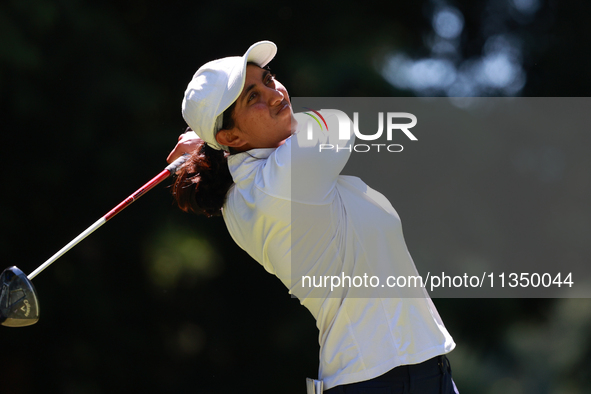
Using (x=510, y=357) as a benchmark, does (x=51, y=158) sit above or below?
above

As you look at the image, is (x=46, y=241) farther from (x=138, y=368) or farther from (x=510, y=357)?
(x=510, y=357)

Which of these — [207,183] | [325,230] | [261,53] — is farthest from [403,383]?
[261,53]

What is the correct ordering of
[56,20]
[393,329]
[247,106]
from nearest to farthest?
1. [393,329]
2. [247,106]
3. [56,20]

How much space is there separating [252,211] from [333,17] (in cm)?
177

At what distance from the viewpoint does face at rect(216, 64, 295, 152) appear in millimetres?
1285

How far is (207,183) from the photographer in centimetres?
140

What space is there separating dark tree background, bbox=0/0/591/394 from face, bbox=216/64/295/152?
1.47 m

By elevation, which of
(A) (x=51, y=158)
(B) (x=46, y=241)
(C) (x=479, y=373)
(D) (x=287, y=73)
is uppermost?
(D) (x=287, y=73)

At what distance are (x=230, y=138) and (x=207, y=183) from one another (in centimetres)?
14

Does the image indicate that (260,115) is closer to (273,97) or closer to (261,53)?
(273,97)

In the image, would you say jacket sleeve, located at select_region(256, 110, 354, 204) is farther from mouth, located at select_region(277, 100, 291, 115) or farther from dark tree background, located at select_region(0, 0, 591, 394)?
dark tree background, located at select_region(0, 0, 591, 394)

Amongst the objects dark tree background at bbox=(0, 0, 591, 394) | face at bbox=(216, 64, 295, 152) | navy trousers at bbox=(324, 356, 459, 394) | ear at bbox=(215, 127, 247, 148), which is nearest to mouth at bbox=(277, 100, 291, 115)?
face at bbox=(216, 64, 295, 152)

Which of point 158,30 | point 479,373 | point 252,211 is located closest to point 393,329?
point 252,211

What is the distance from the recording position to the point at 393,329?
118 cm
